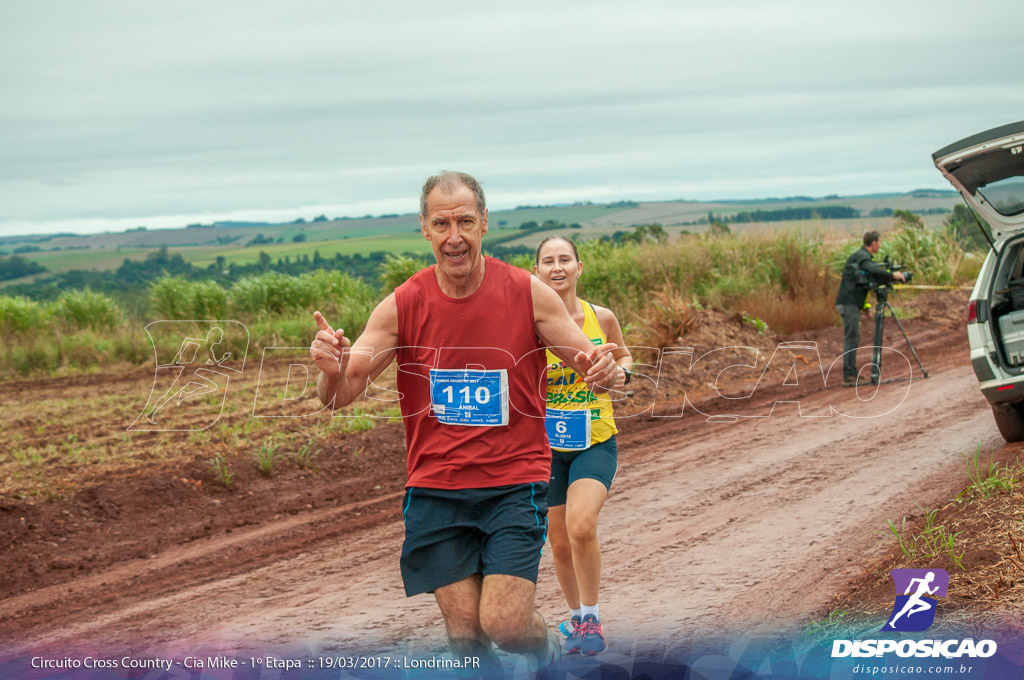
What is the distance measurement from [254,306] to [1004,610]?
19.5 meters

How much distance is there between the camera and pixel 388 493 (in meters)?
9.67

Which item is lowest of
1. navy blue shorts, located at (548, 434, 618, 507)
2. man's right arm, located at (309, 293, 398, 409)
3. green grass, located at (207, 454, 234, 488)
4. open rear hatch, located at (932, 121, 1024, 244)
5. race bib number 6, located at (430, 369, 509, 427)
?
green grass, located at (207, 454, 234, 488)

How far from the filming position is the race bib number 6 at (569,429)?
537cm

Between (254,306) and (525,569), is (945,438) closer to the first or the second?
(525,569)

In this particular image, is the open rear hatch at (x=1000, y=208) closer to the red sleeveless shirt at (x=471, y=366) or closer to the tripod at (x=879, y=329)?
the tripod at (x=879, y=329)

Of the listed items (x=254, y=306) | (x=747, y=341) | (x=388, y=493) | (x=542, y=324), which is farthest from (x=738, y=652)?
(x=254, y=306)

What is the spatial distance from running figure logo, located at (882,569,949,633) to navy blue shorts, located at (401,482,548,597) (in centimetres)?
206

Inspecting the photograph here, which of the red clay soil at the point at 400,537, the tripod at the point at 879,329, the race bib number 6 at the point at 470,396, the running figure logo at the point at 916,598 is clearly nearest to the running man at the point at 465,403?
the race bib number 6 at the point at 470,396

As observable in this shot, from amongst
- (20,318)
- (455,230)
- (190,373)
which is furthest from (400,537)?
(20,318)

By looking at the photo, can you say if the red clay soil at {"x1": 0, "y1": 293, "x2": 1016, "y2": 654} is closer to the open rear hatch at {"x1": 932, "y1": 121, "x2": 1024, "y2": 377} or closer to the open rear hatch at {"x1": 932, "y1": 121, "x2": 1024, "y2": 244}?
the open rear hatch at {"x1": 932, "y1": 121, "x2": 1024, "y2": 377}

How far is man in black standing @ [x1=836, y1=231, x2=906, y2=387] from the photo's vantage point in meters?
14.4

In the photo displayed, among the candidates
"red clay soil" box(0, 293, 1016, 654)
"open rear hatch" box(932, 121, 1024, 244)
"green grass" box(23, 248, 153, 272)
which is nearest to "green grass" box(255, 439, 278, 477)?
"red clay soil" box(0, 293, 1016, 654)

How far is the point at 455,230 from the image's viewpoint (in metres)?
4.11

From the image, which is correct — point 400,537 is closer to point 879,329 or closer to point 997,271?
point 997,271
